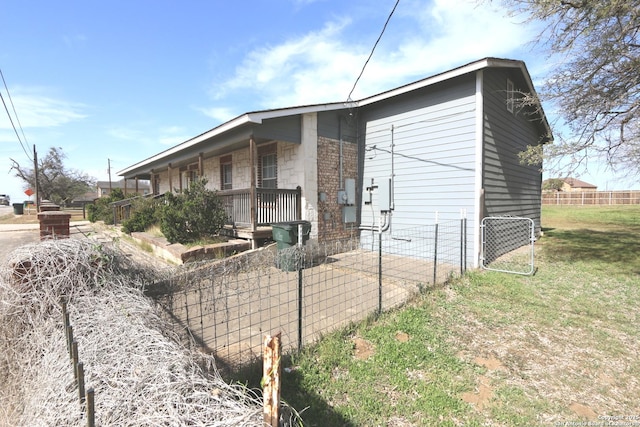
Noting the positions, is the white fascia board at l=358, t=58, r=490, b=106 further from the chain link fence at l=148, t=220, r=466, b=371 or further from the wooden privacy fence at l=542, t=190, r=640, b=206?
the wooden privacy fence at l=542, t=190, r=640, b=206

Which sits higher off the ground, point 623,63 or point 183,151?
point 623,63

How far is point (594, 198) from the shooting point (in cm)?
2838

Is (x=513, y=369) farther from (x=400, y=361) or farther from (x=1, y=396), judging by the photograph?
(x=1, y=396)

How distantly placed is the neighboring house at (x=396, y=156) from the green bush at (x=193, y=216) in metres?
0.73

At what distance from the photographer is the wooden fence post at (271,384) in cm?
126

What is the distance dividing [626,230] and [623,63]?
30.7 feet

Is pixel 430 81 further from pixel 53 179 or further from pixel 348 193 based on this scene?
pixel 53 179

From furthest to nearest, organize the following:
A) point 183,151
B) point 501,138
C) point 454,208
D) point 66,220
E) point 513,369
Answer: point 183,151
point 501,138
point 454,208
point 66,220
point 513,369

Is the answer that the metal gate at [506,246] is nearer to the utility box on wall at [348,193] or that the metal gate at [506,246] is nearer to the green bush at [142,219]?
the utility box on wall at [348,193]

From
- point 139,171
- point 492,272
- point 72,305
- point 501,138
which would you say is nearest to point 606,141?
point 501,138

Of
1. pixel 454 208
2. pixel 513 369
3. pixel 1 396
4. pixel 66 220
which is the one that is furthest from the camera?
pixel 454 208

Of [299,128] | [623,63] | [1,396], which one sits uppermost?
[623,63]

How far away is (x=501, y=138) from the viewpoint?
25.5 feet

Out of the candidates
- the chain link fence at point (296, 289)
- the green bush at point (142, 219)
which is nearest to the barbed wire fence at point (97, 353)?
the chain link fence at point (296, 289)
